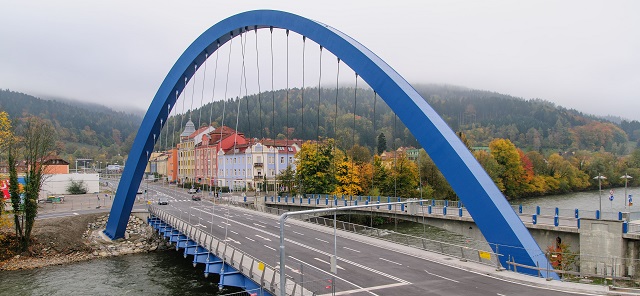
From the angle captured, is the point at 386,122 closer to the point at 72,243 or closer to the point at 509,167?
the point at 509,167

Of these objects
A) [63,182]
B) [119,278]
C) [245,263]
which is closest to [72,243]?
[119,278]

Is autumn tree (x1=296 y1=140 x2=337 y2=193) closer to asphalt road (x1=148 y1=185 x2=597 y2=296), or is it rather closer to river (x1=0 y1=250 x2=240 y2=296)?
river (x1=0 y1=250 x2=240 y2=296)

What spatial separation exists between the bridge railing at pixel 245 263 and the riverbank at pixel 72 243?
9.70 meters

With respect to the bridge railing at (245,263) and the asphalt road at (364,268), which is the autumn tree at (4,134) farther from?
the asphalt road at (364,268)

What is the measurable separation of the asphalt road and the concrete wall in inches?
1555

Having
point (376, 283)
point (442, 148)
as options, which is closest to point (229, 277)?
point (376, 283)

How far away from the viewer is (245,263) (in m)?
16.8

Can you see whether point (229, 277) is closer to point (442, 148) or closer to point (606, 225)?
point (442, 148)

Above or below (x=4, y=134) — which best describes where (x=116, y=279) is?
below

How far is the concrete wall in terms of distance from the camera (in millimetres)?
56906

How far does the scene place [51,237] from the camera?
32062mm

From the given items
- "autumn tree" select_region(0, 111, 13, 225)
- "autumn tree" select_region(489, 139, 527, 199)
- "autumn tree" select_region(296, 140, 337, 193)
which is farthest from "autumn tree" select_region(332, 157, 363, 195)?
"autumn tree" select_region(0, 111, 13, 225)

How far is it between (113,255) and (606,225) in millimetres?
28558

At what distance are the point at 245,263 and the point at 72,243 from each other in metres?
20.7
